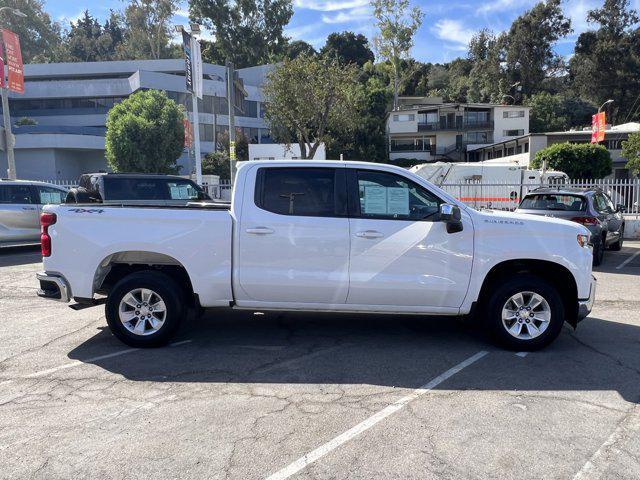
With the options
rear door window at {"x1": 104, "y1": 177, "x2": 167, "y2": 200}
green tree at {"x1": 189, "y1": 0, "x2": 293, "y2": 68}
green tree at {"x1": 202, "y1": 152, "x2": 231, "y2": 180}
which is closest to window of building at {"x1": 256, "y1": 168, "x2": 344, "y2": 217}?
rear door window at {"x1": 104, "y1": 177, "x2": 167, "y2": 200}

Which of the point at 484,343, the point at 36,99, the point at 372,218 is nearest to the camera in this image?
the point at 372,218

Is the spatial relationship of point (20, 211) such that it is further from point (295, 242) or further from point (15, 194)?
point (295, 242)

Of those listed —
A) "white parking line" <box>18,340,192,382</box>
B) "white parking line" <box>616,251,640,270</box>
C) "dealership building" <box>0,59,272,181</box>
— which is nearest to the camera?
"white parking line" <box>18,340,192,382</box>

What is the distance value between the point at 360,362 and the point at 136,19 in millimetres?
72507

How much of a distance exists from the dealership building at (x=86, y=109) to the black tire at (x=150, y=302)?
114 ft

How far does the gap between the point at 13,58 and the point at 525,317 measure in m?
19.0

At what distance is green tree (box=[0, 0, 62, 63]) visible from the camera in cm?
7288

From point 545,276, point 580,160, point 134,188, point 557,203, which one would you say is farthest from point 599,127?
point 545,276

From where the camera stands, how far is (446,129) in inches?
2188

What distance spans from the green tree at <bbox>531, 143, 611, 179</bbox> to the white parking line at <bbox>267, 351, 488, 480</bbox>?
71.1ft

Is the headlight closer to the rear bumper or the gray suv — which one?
the rear bumper

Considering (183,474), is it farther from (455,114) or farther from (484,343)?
(455,114)

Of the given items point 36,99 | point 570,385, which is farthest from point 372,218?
point 36,99

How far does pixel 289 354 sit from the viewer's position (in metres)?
5.29
